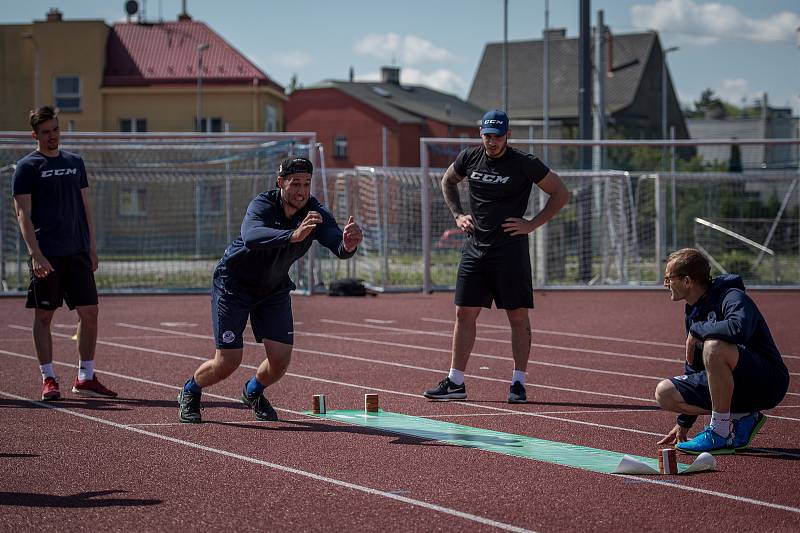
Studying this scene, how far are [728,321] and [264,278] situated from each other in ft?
9.80

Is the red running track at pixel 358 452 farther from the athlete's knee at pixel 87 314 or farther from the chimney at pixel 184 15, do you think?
the chimney at pixel 184 15

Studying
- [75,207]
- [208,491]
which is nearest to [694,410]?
[208,491]

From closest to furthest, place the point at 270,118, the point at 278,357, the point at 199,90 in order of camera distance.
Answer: the point at 278,357 → the point at 199,90 → the point at 270,118

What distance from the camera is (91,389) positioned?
31.5 feet

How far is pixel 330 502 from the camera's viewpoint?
6023mm

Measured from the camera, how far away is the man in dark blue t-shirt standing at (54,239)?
9.36 metres

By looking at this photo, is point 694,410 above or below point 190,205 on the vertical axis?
below

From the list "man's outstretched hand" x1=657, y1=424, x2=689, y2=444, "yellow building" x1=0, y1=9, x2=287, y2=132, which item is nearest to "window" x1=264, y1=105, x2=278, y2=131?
"yellow building" x1=0, y1=9, x2=287, y2=132

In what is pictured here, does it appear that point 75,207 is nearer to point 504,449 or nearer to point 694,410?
point 504,449

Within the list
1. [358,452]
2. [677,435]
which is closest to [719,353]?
[677,435]

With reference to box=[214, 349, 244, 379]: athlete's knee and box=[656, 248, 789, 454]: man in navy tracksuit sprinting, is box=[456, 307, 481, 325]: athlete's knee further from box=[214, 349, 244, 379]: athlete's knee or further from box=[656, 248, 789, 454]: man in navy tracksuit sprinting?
box=[656, 248, 789, 454]: man in navy tracksuit sprinting

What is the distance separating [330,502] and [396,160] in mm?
62750

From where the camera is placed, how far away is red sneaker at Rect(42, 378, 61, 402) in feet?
30.9

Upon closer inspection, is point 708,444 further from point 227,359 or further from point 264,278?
point 227,359
